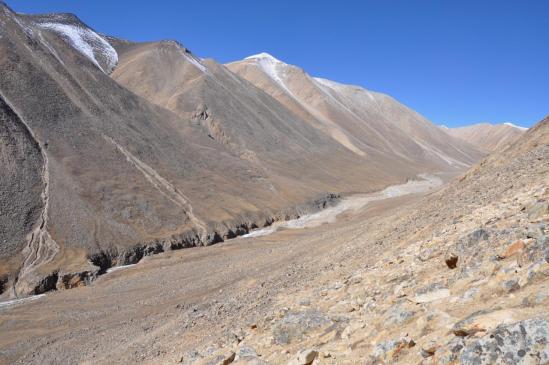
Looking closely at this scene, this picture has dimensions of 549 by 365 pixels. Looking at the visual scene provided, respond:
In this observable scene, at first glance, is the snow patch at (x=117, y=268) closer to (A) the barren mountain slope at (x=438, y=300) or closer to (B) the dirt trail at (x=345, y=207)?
(B) the dirt trail at (x=345, y=207)

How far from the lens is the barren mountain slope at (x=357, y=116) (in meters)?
84.2

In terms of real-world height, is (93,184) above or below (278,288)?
above

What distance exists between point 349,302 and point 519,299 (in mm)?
3515

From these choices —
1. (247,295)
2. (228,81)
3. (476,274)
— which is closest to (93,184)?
(247,295)

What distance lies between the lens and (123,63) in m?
67.4

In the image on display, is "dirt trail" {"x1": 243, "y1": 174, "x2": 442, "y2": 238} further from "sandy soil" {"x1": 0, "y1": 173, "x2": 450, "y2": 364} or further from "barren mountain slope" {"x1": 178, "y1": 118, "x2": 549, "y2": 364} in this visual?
"barren mountain slope" {"x1": 178, "y1": 118, "x2": 549, "y2": 364}

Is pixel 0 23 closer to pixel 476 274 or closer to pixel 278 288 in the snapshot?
pixel 278 288

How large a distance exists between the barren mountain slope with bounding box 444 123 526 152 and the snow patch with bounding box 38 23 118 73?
398 ft

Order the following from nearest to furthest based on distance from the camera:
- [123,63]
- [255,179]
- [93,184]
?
[93,184] → [255,179] → [123,63]

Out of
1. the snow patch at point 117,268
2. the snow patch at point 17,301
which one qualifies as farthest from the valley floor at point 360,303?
the snow patch at point 117,268

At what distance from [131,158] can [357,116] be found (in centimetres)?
7269

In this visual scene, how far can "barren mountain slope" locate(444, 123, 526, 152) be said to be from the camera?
6127 inches

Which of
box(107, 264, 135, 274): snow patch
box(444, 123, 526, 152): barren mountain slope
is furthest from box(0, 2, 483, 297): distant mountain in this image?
box(444, 123, 526, 152): barren mountain slope

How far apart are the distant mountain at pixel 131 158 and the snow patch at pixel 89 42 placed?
287mm
